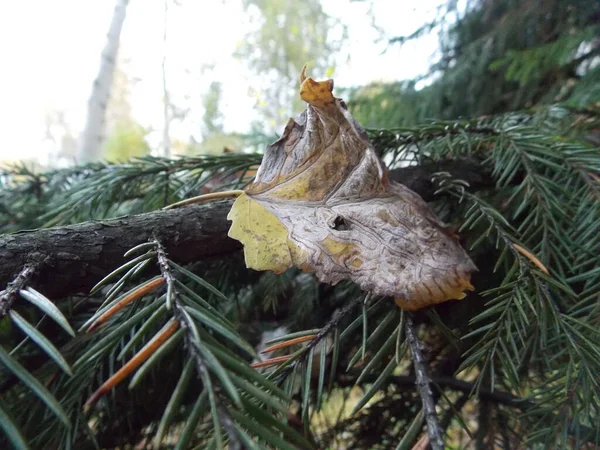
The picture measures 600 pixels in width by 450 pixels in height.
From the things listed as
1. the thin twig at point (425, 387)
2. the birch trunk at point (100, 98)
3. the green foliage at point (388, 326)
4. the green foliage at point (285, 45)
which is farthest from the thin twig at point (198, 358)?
the green foliage at point (285, 45)

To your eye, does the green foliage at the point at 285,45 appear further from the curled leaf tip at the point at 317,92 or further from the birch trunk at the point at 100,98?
the curled leaf tip at the point at 317,92

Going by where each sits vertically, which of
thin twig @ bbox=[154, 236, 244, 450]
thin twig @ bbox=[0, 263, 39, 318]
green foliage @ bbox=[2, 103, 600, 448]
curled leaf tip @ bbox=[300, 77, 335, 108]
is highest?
curled leaf tip @ bbox=[300, 77, 335, 108]

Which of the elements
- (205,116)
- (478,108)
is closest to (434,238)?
(478,108)

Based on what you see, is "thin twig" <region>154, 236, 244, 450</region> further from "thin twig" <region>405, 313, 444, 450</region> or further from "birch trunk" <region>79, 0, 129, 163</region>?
"birch trunk" <region>79, 0, 129, 163</region>

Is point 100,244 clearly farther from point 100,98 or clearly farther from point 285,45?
point 285,45

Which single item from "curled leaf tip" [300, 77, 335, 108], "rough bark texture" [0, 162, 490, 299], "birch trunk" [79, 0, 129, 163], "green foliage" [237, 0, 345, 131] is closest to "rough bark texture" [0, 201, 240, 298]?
"rough bark texture" [0, 162, 490, 299]

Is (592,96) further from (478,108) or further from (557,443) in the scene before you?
(557,443)
